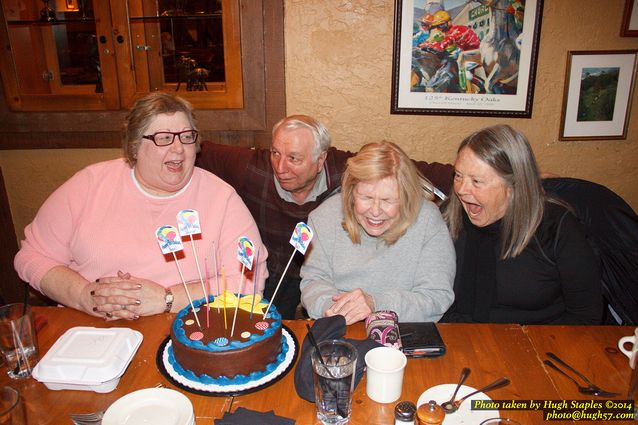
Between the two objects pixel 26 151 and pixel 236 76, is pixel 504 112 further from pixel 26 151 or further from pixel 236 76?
pixel 26 151

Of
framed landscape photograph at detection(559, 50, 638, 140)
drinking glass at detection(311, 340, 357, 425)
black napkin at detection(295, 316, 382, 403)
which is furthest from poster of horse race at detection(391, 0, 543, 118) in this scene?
drinking glass at detection(311, 340, 357, 425)

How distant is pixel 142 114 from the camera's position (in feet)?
6.15

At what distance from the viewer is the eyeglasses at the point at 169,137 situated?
188 centimetres

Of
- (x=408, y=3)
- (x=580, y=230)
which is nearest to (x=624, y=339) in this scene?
(x=580, y=230)

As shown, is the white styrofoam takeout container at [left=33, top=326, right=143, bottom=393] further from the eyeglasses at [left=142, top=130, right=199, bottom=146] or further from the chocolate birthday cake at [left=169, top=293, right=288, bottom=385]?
the eyeglasses at [left=142, top=130, right=199, bottom=146]

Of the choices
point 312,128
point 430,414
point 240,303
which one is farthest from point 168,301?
point 312,128

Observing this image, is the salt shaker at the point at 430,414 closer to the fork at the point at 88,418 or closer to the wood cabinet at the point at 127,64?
the fork at the point at 88,418

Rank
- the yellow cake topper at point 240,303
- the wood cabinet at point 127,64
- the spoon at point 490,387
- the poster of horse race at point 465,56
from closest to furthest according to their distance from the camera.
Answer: the spoon at point 490,387 < the yellow cake topper at point 240,303 < the poster of horse race at point 465,56 < the wood cabinet at point 127,64

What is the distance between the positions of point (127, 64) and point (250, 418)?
2.39 metres

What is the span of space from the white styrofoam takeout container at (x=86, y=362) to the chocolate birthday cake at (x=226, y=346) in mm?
141

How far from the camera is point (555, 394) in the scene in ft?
4.23

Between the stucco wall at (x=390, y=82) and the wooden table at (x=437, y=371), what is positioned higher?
the stucco wall at (x=390, y=82)

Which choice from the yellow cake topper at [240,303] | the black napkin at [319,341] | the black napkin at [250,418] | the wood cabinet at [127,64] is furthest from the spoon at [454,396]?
the wood cabinet at [127,64]

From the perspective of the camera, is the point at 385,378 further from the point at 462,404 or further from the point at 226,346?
the point at 226,346
